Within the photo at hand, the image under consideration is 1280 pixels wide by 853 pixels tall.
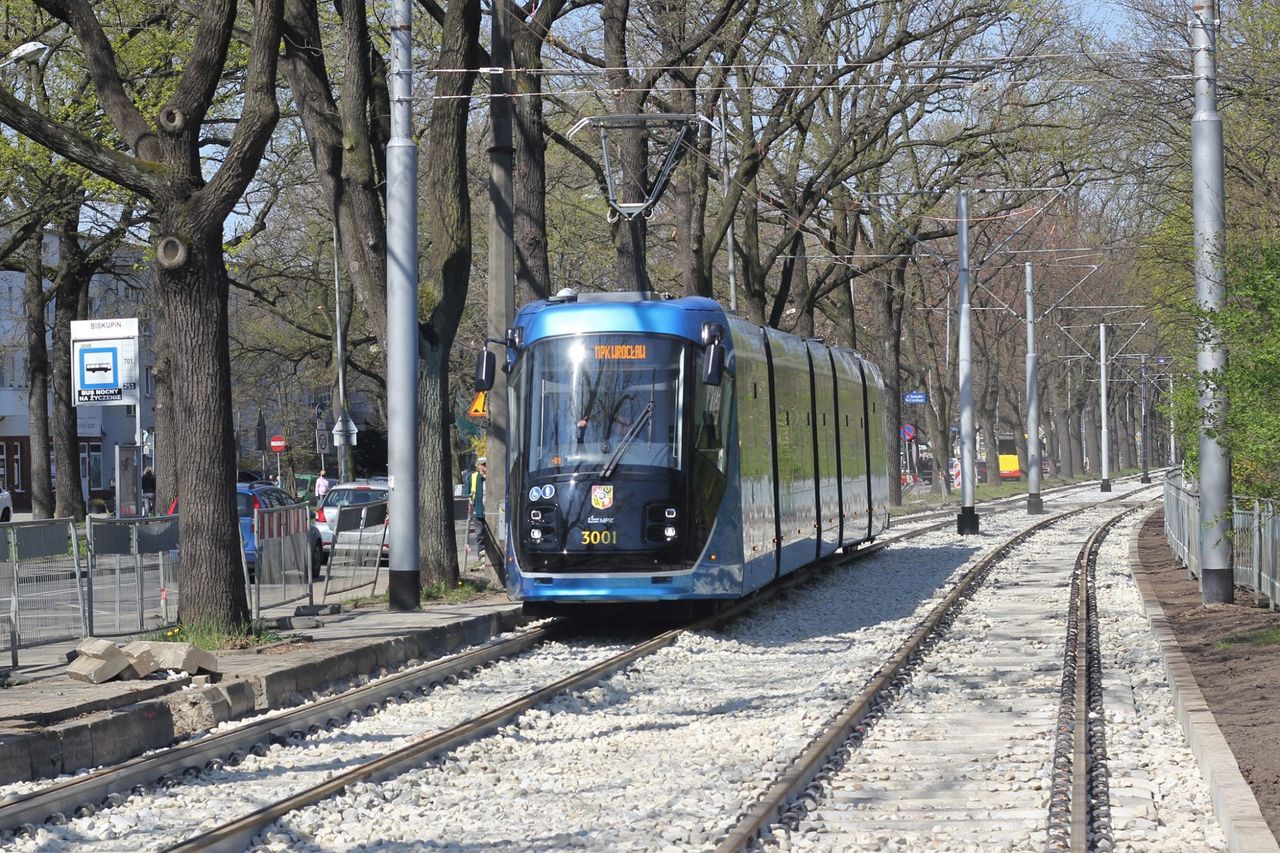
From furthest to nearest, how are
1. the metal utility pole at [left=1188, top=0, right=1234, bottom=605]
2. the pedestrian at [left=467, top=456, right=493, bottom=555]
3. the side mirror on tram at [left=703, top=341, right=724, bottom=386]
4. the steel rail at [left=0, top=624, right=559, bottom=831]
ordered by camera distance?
the pedestrian at [left=467, top=456, right=493, bottom=555] → the metal utility pole at [left=1188, top=0, right=1234, bottom=605] → the side mirror on tram at [left=703, top=341, right=724, bottom=386] → the steel rail at [left=0, top=624, right=559, bottom=831]

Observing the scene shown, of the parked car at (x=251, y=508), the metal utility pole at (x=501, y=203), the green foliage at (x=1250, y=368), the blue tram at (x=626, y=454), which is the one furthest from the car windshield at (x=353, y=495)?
the green foliage at (x=1250, y=368)

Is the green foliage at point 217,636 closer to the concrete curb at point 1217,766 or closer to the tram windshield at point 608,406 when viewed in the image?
the tram windshield at point 608,406

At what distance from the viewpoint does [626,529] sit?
17.4 m

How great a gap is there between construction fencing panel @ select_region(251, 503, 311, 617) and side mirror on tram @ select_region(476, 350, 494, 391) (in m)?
3.38

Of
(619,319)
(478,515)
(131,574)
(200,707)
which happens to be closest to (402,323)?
(619,319)

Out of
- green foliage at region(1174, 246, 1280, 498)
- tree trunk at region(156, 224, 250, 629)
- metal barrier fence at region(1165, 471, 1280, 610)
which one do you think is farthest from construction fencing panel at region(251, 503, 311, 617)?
metal barrier fence at region(1165, 471, 1280, 610)

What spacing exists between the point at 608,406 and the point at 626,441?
39 cm

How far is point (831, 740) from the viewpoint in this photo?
432 inches

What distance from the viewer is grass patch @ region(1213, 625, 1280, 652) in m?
15.7

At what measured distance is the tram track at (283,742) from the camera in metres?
8.95

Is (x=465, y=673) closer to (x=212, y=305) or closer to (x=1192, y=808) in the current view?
(x=212, y=305)

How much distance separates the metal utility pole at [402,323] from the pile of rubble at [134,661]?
19.7 ft

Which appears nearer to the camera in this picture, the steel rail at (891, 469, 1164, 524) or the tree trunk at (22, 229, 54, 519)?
the tree trunk at (22, 229, 54, 519)

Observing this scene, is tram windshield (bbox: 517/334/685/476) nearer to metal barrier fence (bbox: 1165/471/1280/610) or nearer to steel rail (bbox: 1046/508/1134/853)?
steel rail (bbox: 1046/508/1134/853)
